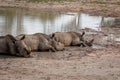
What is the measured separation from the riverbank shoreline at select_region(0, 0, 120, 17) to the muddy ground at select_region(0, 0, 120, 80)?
17.5 meters

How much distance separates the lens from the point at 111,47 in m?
16.1

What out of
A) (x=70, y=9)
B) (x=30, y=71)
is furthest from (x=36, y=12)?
(x=30, y=71)

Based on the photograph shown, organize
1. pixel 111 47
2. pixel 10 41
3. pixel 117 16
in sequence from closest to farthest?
pixel 10 41 < pixel 111 47 < pixel 117 16

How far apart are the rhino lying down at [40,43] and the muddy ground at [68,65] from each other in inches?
13.4

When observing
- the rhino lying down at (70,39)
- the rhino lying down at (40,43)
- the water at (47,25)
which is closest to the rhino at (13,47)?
the rhino lying down at (40,43)

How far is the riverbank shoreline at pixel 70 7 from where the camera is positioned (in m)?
34.2

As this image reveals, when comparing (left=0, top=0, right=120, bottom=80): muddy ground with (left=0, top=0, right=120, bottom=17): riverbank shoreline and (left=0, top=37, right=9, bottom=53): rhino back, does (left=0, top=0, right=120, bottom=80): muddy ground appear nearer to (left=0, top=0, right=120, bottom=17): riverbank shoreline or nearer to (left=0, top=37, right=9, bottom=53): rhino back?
(left=0, top=37, right=9, bottom=53): rhino back

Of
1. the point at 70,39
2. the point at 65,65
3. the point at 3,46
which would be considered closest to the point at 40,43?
the point at 3,46

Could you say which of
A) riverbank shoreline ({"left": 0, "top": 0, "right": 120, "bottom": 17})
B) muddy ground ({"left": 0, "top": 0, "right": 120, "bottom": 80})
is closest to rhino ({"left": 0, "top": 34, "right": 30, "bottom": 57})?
muddy ground ({"left": 0, "top": 0, "right": 120, "bottom": 80})

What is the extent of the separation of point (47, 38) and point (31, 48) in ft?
3.30

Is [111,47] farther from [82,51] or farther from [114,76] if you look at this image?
[114,76]

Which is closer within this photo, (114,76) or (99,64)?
(114,76)

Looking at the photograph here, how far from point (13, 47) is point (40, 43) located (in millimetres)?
1742

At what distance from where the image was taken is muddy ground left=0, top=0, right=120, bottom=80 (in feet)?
32.6
